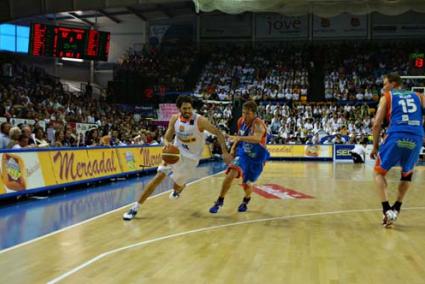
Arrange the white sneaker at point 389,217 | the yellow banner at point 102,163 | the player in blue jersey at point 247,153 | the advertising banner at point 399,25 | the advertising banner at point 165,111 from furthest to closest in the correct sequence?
the advertising banner at point 399,25
the advertising banner at point 165,111
the yellow banner at point 102,163
the player in blue jersey at point 247,153
the white sneaker at point 389,217

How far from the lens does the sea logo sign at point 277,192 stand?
11.5 m

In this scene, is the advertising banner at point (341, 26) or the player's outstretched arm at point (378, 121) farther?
the advertising banner at point (341, 26)

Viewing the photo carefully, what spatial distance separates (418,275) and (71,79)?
120ft

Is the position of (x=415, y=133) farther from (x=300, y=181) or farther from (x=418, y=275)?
(x=300, y=181)

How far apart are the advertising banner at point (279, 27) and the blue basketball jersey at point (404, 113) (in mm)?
34124

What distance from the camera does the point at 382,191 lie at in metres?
7.51

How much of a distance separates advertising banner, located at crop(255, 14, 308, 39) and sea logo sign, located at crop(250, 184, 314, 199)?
28.7 m

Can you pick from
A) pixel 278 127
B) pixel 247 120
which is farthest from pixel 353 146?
pixel 247 120

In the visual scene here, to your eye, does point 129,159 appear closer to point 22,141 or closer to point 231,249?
point 22,141

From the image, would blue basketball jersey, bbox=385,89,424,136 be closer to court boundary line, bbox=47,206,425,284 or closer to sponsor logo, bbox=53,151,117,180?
court boundary line, bbox=47,206,425,284

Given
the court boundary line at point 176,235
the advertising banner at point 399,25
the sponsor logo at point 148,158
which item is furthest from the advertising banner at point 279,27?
the court boundary line at point 176,235

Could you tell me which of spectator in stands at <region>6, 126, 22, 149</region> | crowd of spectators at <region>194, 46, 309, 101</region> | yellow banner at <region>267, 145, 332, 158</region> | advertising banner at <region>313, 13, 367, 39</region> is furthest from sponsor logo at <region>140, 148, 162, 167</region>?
advertising banner at <region>313, 13, 367, 39</region>

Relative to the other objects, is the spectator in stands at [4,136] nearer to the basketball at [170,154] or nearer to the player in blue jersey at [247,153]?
the basketball at [170,154]

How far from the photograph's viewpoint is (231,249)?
5992 millimetres
